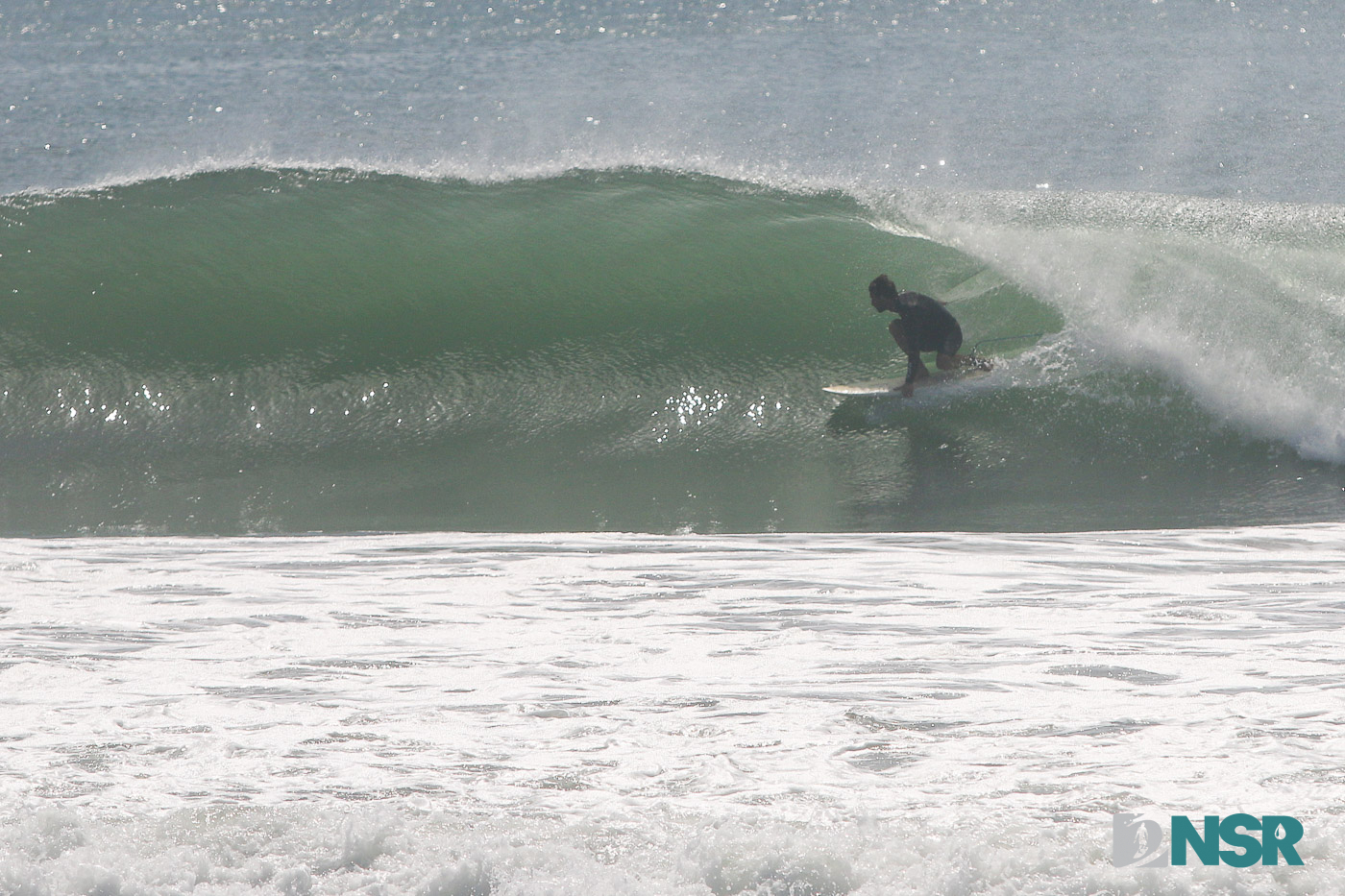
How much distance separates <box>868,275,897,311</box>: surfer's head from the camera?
702 cm

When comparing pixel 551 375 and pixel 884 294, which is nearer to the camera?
pixel 884 294

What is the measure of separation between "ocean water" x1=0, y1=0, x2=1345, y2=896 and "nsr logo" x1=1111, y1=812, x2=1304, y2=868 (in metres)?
0.05

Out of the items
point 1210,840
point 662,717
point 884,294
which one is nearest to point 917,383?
point 884,294

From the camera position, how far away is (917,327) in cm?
726

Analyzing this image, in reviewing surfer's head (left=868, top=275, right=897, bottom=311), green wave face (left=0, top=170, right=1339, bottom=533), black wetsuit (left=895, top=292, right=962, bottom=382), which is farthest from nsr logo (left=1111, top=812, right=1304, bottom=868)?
black wetsuit (left=895, top=292, right=962, bottom=382)

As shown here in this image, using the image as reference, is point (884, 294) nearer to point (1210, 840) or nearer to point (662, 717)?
point (662, 717)

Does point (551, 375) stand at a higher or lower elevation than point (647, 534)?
higher

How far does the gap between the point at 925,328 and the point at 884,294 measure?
1.35ft

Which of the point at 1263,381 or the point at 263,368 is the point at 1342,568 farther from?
the point at 263,368

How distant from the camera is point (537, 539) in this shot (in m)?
6.16

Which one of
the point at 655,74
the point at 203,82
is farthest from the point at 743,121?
the point at 203,82

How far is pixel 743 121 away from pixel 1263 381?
47.4ft

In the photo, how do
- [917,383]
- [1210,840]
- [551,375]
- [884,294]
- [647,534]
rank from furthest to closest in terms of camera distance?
1. [551,375]
2. [917,383]
3. [884,294]
4. [647,534]
5. [1210,840]

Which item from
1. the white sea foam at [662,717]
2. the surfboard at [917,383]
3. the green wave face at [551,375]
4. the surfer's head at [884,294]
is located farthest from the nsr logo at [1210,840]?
the surfboard at [917,383]
